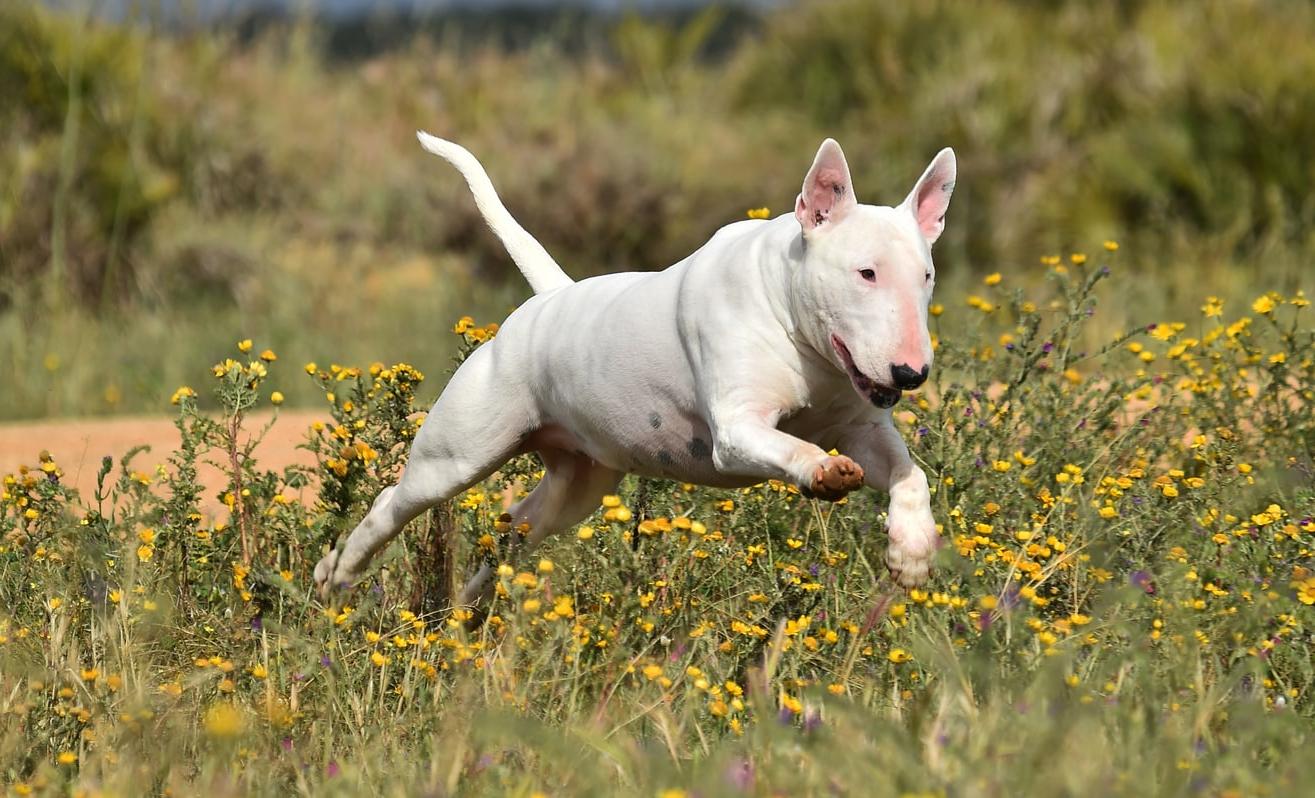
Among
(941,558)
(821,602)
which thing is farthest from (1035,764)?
(821,602)

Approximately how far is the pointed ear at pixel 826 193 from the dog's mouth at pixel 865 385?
0.32 m

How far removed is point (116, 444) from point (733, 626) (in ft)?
16.4

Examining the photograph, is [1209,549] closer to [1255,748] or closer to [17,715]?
[1255,748]

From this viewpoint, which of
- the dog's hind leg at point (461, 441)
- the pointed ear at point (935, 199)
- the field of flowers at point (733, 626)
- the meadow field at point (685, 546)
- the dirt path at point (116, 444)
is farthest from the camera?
the dirt path at point (116, 444)

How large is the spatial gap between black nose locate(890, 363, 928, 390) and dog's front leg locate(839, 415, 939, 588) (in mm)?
338

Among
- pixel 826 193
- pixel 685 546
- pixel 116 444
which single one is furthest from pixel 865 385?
pixel 116 444

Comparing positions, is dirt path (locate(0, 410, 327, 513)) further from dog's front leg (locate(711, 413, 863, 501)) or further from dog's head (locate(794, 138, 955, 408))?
dog's head (locate(794, 138, 955, 408))

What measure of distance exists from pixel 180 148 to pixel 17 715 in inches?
440

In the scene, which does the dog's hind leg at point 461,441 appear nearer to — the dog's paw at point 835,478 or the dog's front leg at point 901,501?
the dog's front leg at point 901,501

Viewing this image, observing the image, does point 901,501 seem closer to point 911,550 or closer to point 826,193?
point 911,550

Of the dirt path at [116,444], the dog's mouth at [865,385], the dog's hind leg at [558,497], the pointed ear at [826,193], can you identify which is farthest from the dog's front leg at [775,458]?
the dirt path at [116,444]

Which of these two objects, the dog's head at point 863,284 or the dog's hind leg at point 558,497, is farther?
the dog's hind leg at point 558,497

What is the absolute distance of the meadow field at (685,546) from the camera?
368cm

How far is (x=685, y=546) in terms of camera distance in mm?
4965
